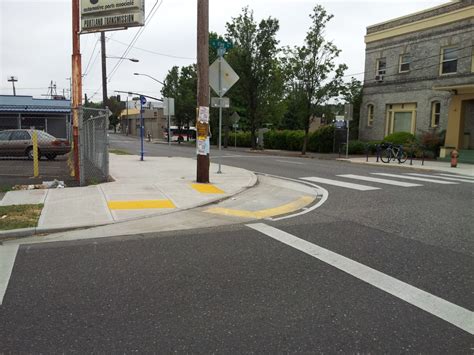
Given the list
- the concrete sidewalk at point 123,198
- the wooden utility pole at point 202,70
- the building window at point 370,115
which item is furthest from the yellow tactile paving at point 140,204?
the building window at point 370,115

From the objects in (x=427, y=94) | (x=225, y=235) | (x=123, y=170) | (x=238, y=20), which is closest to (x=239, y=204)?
(x=225, y=235)

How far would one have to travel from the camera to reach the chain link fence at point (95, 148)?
11.3 metres

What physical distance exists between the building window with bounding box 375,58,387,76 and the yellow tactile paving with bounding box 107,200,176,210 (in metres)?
25.8

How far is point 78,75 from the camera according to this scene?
37.2ft

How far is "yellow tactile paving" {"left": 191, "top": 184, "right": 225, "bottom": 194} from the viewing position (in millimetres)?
10623

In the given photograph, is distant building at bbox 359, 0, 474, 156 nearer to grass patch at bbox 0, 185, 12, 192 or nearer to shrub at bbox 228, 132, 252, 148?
shrub at bbox 228, 132, 252, 148

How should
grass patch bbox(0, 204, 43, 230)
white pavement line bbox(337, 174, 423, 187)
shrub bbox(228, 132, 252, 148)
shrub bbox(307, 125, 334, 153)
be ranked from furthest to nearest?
shrub bbox(228, 132, 252, 148)
shrub bbox(307, 125, 334, 153)
white pavement line bbox(337, 174, 423, 187)
grass patch bbox(0, 204, 43, 230)

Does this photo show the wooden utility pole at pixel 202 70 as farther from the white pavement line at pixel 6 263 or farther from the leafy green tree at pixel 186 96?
the leafy green tree at pixel 186 96

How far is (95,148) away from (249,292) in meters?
12.1

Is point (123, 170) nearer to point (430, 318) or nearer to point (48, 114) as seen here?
point (430, 318)

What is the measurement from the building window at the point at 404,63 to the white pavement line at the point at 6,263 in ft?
92.6

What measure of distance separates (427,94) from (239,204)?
22204 mm

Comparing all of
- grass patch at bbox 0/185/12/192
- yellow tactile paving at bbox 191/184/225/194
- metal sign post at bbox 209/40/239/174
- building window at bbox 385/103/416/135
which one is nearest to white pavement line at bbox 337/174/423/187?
metal sign post at bbox 209/40/239/174

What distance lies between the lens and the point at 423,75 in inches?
1073
